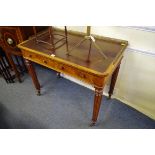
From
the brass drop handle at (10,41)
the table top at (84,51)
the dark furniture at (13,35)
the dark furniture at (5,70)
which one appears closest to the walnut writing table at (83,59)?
the table top at (84,51)

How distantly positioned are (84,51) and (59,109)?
65cm

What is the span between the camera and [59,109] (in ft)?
4.67

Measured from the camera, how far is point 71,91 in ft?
5.24

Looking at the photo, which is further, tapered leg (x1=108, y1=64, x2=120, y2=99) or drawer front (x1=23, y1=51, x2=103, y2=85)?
tapered leg (x1=108, y1=64, x2=120, y2=99)

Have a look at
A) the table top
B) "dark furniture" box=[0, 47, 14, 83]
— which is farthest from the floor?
the table top

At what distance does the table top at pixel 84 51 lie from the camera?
920 mm

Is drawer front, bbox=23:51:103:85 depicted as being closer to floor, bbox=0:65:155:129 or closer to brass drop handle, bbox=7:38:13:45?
brass drop handle, bbox=7:38:13:45

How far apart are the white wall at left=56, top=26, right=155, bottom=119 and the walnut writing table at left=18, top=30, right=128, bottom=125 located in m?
0.07

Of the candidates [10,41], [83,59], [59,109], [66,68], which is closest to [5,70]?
[10,41]

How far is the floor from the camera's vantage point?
1299 mm

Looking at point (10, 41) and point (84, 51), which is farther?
point (10, 41)

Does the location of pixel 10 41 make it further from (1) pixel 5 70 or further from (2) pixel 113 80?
(2) pixel 113 80

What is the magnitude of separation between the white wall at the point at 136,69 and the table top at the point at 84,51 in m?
0.06
